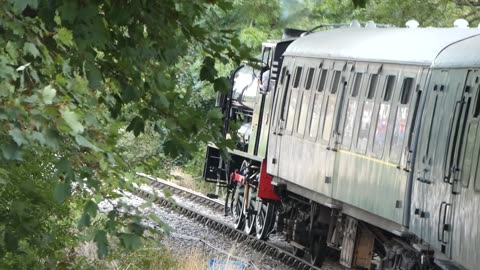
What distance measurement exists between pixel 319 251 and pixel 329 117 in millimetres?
Answer: 2452

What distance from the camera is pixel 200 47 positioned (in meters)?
6.40

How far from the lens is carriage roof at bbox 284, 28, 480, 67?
10820 millimetres

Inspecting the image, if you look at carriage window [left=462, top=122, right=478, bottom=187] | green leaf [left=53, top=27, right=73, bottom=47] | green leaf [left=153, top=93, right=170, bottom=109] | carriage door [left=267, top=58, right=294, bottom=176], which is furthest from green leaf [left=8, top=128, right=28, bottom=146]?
carriage door [left=267, top=58, right=294, bottom=176]

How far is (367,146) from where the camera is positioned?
13.0 m

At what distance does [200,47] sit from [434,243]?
4.65m

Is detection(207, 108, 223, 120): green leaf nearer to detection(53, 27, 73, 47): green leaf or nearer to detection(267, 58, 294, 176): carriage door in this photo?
detection(53, 27, 73, 47): green leaf

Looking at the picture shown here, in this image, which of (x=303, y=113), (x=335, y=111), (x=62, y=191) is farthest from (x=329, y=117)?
(x=62, y=191)

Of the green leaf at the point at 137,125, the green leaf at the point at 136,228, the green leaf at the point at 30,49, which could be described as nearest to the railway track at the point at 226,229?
the green leaf at the point at 137,125

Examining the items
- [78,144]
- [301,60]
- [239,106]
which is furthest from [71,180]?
[239,106]

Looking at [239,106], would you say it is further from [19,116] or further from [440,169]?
[19,116]

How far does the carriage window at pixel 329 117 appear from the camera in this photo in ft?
47.2

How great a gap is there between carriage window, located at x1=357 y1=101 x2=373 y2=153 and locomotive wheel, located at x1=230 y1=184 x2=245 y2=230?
7.09 metres

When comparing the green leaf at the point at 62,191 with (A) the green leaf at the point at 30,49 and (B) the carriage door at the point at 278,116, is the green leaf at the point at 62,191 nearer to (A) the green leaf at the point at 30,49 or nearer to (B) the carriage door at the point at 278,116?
(A) the green leaf at the point at 30,49

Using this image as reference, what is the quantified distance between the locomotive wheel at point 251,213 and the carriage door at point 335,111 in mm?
4872
